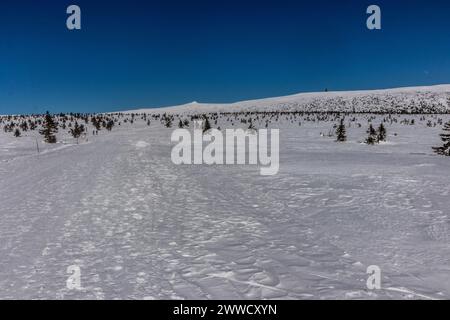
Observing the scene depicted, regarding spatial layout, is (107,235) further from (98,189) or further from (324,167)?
(324,167)

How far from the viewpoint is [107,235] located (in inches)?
301

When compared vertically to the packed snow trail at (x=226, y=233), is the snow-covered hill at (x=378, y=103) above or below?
above

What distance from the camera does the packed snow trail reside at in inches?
215

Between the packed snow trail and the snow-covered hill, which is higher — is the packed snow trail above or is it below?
below

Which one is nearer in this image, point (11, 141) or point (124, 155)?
point (124, 155)

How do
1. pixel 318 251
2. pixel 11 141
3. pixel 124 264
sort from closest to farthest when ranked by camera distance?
pixel 124 264
pixel 318 251
pixel 11 141

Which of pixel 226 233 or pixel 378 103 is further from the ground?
pixel 378 103

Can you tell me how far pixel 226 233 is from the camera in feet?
25.7

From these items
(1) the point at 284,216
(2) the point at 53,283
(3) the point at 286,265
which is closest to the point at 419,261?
(3) the point at 286,265

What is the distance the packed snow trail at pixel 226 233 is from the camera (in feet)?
17.9

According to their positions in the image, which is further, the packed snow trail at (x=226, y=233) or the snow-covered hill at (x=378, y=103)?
the snow-covered hill at (x=378, y=103)

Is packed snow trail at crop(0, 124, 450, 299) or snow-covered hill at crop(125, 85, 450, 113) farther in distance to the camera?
snow-covered hill at crop(125, 85, 450, 113)

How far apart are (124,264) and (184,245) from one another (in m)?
1.23

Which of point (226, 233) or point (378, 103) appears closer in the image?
point (226, 233)
